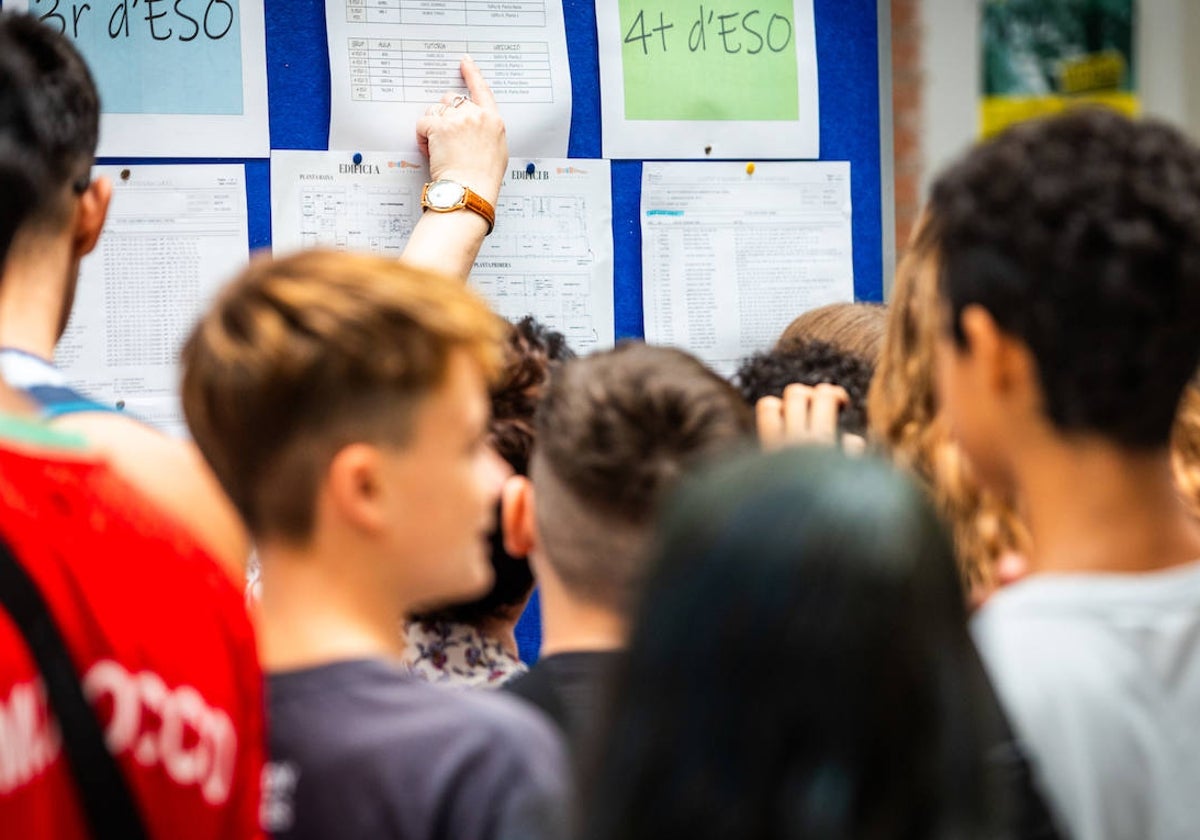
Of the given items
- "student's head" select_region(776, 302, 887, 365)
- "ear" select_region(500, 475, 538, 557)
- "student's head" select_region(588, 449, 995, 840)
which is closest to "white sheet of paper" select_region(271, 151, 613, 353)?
"student's head" select_region(776, 302, 887, 365)

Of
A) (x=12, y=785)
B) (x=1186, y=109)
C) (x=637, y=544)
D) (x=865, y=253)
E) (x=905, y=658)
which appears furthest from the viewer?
(x=1186, y=109)

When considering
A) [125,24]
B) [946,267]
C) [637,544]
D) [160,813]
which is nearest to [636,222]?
[125,24]

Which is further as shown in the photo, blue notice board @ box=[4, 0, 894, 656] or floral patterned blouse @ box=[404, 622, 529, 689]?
blue notice board @ box=[4, 0, 894, 656]

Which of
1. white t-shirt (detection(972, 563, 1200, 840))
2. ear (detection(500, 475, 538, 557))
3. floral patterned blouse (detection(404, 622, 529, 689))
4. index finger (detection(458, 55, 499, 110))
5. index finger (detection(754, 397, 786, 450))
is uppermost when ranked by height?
index finger (detection(458, 55, 499, 110))

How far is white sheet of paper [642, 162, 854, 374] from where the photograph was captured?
212 cm

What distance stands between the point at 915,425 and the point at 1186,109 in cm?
483

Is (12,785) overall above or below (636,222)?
below

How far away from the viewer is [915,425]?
1315mm

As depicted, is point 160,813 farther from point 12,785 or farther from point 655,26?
point 655,26

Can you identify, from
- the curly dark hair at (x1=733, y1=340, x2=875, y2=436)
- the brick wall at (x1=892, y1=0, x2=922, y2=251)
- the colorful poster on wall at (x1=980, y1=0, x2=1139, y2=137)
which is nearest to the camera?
the curly dark hair at (x1=733, y1=340, x2=875, y2=436)

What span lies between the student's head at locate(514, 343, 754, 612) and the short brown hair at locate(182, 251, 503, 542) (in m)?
0.26

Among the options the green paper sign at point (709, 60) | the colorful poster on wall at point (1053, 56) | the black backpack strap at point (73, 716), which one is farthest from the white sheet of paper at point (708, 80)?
the colorful poster on wall at point (1053, 56)

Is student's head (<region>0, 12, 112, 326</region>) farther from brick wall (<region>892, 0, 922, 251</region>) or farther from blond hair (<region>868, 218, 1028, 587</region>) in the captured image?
brick wall (<region>892, 0, 922, 251</region>)

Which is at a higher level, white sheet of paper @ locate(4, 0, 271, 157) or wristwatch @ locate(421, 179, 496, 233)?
white sheet of paper @ locate(4, 0, 271, 157)
